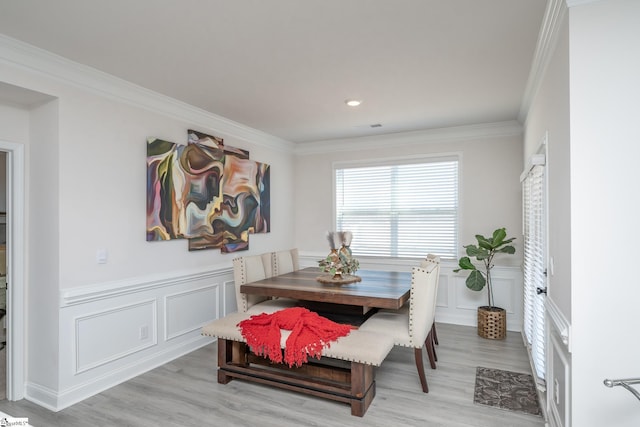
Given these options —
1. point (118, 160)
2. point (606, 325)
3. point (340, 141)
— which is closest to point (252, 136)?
point (340, 141)

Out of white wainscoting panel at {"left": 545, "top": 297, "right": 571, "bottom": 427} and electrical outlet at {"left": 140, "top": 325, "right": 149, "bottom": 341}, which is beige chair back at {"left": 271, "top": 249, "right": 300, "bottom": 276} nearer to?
electrical outlet at {"left": 140, "top": 325, "right": 149, "bottom": 341}

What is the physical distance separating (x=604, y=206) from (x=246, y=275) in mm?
2904

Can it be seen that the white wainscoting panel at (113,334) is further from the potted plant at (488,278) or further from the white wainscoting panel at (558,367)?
the potted plant at (488,278)

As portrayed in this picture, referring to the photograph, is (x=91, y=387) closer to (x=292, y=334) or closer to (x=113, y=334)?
(x=113, y=334)

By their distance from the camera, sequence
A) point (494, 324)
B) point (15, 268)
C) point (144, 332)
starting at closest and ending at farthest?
point (15, 268), point (144, 332), point (494, 324)

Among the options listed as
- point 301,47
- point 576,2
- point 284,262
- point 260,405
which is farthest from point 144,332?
point 576,2

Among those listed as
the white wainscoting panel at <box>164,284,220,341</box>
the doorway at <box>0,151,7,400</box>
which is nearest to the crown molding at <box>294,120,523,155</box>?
the white wainscoting panel at <box>164,284,220,341</box>

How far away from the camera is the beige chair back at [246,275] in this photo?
12.1ft

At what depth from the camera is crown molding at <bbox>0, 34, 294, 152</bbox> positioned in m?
2.56

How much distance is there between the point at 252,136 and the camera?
4.96 meters

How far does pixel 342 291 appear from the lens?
328 cm

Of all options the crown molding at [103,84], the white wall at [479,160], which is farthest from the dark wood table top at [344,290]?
the crown molding at [103,84]

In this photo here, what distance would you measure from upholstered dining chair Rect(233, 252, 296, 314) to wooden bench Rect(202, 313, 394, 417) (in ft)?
0.73

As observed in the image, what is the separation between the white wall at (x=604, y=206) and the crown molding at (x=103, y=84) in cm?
320
